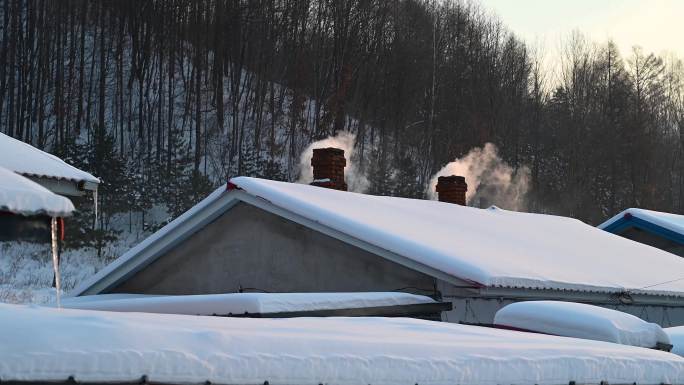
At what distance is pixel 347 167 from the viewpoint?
152 ft

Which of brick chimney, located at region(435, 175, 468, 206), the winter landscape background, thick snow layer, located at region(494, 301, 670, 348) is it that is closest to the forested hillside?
the winter landscape background

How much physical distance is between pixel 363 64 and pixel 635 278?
3576 cm

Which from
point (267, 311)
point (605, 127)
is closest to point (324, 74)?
point (605, 127)

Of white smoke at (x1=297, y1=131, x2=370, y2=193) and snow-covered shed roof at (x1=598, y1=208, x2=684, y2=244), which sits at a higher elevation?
white smoke at (x1=297, y1=131, x2=370, y2=193)

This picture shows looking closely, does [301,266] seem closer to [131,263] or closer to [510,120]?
[131,263]

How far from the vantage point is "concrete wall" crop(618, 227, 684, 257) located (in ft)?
88.3

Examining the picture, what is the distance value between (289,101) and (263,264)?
34667mm

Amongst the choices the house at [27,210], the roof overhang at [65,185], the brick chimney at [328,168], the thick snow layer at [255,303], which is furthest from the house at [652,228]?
the house at [27,210]

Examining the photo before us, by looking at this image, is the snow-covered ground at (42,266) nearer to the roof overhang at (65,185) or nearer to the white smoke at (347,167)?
the white smoke at (347,167)

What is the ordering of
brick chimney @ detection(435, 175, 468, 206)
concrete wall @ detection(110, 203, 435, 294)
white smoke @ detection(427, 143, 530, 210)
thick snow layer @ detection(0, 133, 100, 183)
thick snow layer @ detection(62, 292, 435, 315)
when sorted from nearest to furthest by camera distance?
thick snow layer @ detection(0, 133, 100, 183) < thick snow layer @ detection(62, 292, 435, 315) < concrete wall @ detection(110, 203, 435, 294) < brick chimney @ detection(435, 175, 468, 206) < white smoke @ detection(427, 143, 530, 210)

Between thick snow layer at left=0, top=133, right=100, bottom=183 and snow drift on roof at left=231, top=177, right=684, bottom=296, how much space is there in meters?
4.40

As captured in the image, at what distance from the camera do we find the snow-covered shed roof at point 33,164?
8992 mm

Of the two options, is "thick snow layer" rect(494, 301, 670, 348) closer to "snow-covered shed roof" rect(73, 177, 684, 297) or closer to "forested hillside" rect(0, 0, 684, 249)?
"snow-covered shed roof" rect(73, 177, 684, 297)

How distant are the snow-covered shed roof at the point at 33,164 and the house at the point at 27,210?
12.1 feet
